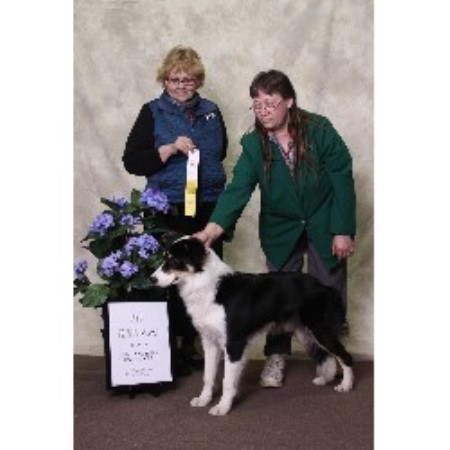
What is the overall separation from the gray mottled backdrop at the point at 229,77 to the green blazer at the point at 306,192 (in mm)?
321

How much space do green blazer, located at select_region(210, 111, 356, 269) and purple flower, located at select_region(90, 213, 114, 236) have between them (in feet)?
1.62

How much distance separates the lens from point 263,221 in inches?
144

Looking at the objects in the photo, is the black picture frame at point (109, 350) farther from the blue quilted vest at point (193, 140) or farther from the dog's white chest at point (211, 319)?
the blue quilted vest at point (193, 140)

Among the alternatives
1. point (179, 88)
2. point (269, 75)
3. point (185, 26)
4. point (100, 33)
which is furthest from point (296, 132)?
point (100, 33)

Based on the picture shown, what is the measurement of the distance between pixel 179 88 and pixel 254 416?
4.83 ft

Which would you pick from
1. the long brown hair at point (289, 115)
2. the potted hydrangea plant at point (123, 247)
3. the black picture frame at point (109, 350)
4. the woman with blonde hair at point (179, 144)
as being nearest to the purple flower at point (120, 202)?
the potted hydrangea plant at point (123, 247)

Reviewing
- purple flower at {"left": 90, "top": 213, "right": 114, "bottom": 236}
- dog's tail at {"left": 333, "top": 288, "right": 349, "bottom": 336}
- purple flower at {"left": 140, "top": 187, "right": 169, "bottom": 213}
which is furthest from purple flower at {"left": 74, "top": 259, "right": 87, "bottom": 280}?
dog's tail at {"left": 333, "top": 288, "right": 349, "bottom": 336}

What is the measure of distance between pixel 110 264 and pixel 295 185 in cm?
89

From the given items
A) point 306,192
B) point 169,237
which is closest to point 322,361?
point 306,192

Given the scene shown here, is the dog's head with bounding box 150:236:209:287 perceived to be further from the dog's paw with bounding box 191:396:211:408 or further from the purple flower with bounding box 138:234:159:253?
the dog's paw with bounding box 191:396:211:408

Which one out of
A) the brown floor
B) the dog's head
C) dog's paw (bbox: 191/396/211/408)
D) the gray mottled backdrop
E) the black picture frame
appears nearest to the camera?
the brown floor

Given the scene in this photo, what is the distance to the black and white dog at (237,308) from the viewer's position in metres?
3.31

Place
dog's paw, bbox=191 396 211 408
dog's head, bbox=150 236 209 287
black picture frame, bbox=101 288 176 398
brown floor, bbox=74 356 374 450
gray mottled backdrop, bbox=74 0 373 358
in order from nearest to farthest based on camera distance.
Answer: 1. brown floor, bbox=74 356 374 450
2. dog's head, bbox=150 236 209 287
3. dog's paw, bbox=191 396 211 408
4. black picture frame, bbox=101 288 176 398
5. gray mottled backdrop, bbox=74 0 373 358

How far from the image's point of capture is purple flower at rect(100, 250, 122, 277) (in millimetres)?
3573
